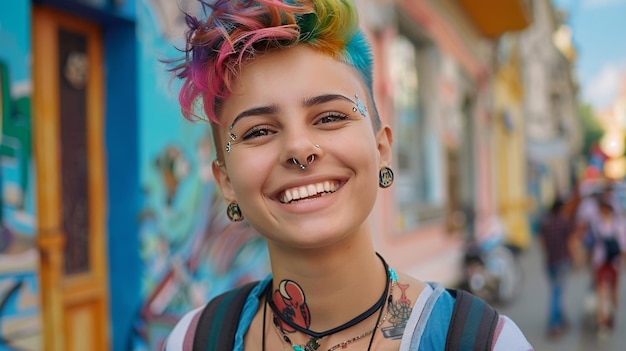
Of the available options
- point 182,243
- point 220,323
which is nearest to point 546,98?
point 182,243

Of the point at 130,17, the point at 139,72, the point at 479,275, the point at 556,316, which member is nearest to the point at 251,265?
the point at 139,72

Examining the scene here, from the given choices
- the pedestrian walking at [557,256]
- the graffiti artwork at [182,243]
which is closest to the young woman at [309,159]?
the graffiti artwork at [182,243]

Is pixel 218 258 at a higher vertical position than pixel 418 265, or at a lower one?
higher

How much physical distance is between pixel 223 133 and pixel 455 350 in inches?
28.8

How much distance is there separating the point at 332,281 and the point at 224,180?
0.39 metres

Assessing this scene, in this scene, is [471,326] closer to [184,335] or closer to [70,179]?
[184,335]

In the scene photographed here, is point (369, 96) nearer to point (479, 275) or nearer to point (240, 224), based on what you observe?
point (240, 224)

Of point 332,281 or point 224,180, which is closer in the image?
point 332,281

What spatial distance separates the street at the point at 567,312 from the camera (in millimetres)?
5789

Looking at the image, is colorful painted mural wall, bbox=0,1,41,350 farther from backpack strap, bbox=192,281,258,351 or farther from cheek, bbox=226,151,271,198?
cheek, bbox=226,151,271,198

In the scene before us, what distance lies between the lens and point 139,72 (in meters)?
3.49

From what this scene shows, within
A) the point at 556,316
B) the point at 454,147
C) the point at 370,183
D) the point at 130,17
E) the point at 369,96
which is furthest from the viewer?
the point at 454,147

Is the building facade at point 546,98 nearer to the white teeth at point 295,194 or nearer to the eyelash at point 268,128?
the eyelash at point 268,128

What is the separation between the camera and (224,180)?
60.1 inches
